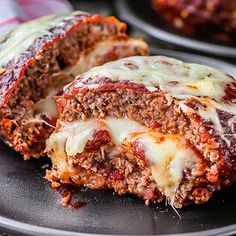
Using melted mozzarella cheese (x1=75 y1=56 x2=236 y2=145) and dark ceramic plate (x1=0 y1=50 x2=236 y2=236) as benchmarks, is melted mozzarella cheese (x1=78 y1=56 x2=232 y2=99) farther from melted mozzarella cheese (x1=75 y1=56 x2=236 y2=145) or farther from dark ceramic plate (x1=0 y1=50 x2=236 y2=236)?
dark ceramic plate (x1=0 y1=50 x2=236 y2=236)

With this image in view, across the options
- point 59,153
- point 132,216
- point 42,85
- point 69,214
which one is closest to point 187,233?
point 132,216

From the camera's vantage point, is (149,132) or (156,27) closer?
(149,132)

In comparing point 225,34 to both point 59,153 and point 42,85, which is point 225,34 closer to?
point 42,85

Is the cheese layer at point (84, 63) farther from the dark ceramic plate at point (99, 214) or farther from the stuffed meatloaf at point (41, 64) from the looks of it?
the dark ceramic plate at point (99, 214)

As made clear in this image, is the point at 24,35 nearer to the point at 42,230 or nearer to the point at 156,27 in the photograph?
the point at 42,230

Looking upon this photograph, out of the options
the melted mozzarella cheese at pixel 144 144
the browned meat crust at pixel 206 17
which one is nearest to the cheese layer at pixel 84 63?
the melted mozzarella cheese at pixel 144 144

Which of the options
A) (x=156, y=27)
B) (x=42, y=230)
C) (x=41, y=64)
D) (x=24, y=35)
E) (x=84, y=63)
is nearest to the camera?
(x=42, y=230)

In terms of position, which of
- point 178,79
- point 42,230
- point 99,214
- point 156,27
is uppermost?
point 178,79

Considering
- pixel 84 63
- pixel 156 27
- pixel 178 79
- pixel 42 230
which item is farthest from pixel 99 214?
pixel 156 27
